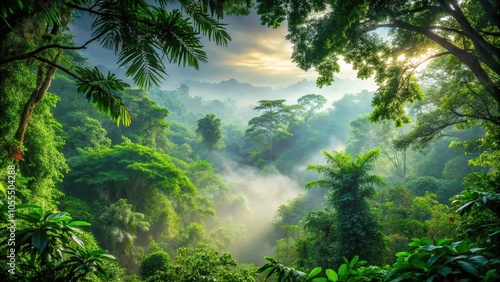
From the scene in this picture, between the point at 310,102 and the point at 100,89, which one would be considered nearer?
the point at 100,89

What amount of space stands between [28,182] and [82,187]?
11.1m

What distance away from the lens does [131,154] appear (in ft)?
60.6

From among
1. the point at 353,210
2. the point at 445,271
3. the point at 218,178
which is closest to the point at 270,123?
the point at 218,178

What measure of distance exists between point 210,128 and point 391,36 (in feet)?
107

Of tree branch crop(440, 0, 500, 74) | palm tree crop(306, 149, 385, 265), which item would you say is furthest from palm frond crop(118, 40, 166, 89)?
palm tree crop(306, 149, 385, 265)

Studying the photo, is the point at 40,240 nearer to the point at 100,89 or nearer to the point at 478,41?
the point at 100,89

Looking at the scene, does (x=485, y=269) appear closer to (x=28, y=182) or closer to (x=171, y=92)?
(x=28, y=182)

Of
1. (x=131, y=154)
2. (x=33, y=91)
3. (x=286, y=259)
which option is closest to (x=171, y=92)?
(x=131, y=154)

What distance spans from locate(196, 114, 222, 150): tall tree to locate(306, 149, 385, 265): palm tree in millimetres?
28237

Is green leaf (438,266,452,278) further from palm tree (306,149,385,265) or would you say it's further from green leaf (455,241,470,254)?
palm tree (306,149,385,265)

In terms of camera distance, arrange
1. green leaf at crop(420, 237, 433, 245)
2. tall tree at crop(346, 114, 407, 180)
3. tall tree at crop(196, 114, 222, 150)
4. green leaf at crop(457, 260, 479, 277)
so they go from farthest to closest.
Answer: tall tree at crop(196, 114, 222, 150) → tall tree at crop(346, 114, 407, 180) → green leaf at crop(420, 237, 433, 245) → green leaf at crop(457, 260, 479, 277)

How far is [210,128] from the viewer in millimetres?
38094

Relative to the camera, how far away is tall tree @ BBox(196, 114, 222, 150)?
3786cm

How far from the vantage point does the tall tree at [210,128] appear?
37.9 meters
